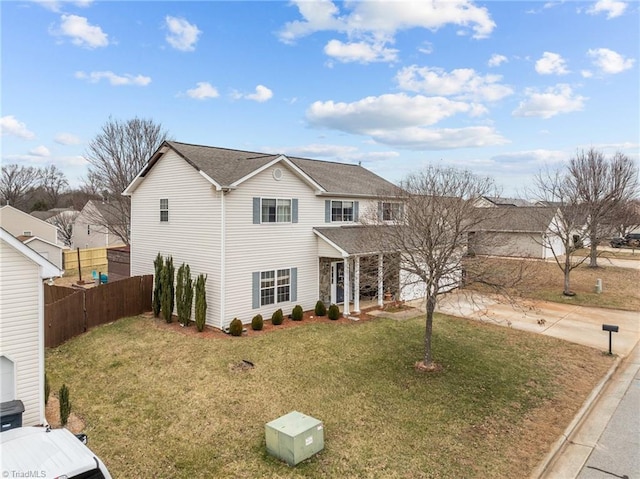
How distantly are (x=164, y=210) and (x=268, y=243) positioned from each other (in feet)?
17.8

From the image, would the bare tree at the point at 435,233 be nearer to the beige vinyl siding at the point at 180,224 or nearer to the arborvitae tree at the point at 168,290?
the beige vinyl siding at the point at 180,224

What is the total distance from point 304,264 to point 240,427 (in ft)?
33.4

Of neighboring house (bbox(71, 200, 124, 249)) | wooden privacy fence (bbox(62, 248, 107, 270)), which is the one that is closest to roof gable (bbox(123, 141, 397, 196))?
wooden privacy fence (bbox(62, 248, 107, 270))

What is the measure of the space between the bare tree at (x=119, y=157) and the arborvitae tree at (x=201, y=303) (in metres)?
23.2

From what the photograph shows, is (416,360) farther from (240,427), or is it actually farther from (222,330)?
(222,330)

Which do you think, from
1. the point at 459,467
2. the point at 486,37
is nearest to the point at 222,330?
the point at 459,467

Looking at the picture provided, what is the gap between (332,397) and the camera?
32.2 ft

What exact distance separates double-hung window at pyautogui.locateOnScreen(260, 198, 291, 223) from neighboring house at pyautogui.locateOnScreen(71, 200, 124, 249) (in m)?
26.4

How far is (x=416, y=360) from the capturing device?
1234 cm

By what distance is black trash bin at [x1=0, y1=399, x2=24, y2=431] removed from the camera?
23.7 ft

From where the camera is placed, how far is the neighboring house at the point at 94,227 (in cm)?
3812

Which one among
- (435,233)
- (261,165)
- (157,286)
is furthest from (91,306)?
(435,233)

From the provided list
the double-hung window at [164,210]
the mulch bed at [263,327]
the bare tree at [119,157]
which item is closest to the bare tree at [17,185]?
the bare tree at [119,157]

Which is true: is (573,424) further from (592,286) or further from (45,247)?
(45,247)
